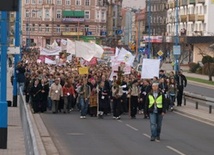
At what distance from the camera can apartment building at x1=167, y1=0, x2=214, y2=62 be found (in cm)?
9900

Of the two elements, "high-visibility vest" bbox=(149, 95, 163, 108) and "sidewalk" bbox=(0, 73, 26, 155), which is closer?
"sidewalk" bbox=(0, 73, 26, 155)

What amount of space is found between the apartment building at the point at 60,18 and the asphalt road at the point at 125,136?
128674 millimetres

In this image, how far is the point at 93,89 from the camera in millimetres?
30594

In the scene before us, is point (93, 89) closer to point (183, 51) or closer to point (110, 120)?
point (110, 120)

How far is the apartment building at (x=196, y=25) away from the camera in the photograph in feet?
325

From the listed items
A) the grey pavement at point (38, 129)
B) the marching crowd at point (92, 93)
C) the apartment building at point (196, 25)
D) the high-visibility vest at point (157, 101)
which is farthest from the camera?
the apartment building at point (196, 25)

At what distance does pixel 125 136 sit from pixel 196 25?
86575 millimetres

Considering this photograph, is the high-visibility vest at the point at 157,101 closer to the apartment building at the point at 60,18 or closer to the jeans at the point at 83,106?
the jeans at the point at 83,106

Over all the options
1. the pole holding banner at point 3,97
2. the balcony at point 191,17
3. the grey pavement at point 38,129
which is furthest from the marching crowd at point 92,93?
the balcony at point 191,17

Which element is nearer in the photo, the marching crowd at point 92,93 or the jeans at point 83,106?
the jeans at point 83,106

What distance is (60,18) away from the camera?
6358 inches

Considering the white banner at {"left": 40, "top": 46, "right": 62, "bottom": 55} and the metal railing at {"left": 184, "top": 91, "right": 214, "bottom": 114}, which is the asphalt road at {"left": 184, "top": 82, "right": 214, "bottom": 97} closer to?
the white banner at {"left": 40, "top": 46, "right": 62, "bottom": 55}

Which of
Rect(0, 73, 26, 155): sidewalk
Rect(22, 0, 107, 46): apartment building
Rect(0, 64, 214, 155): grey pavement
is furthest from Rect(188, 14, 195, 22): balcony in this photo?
Rect(0, 73, 26, 155): sidewalk

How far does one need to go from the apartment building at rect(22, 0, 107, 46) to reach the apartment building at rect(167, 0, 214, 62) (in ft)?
145
